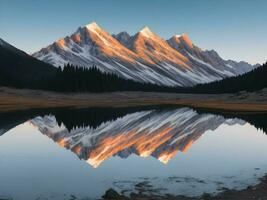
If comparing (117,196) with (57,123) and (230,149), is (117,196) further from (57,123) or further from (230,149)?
(57,123)

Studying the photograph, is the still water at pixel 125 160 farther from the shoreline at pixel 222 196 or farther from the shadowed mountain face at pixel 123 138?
the shoreline at pixel 222 196

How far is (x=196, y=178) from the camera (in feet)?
106

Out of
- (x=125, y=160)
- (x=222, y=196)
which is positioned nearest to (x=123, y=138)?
(x=125, y=160)

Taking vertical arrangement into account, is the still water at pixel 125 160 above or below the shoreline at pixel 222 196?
above

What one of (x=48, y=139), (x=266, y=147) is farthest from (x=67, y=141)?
(x=266, y=147)

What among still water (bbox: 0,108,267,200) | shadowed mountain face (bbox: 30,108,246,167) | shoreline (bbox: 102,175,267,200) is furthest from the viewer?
shadowed mountain face (bbox: 30,108,246,167)

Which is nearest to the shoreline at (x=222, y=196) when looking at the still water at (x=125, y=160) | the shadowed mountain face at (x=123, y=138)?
the still water at (x=125, y=160)

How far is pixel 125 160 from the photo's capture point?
41344mm

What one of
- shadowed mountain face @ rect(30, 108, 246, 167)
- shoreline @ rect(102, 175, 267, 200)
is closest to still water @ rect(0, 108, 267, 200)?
shadowed mountain face @ rect(30, 108, 246, 167)

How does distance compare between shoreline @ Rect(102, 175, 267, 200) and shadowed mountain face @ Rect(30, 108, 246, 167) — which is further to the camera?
shadowed mountain face @ Rect(30, 108, 246, 167)

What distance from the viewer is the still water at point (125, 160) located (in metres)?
29.0

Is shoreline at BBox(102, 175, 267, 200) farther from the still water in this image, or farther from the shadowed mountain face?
the shadowed mountain face

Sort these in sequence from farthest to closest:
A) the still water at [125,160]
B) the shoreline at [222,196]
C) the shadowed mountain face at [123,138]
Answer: the shadowed mountain face at [123,138]
the still water at [125,160]
the shoreline at [222,196]

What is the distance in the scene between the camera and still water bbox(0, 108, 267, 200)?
29.0 m
